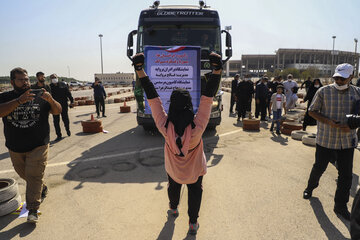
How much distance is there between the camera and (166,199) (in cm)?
378

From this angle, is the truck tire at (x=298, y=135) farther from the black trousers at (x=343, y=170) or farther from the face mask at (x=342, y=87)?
the face mask at (x=342, y=87)

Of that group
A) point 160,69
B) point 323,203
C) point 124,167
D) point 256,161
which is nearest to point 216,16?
point 160,69

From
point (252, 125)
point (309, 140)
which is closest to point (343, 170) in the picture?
point (309, 140)

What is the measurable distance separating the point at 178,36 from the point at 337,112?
5.52 meters

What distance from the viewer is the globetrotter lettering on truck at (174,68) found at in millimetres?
6824

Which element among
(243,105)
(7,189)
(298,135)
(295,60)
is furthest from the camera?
(295,60)

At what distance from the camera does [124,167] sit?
5160 mm

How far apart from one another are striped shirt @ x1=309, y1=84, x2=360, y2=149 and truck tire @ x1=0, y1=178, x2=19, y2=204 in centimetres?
448

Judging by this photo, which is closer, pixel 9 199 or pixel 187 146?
pixel 187 146

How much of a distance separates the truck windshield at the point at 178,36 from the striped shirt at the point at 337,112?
15.8ft

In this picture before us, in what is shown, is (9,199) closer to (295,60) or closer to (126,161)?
(126,161)

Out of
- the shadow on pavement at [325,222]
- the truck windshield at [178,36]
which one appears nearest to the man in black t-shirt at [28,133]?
the shadow on pavement at [325,222]

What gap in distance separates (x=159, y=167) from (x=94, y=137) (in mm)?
3694

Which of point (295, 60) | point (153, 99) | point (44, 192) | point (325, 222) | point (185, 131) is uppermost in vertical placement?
point (295, 60)
